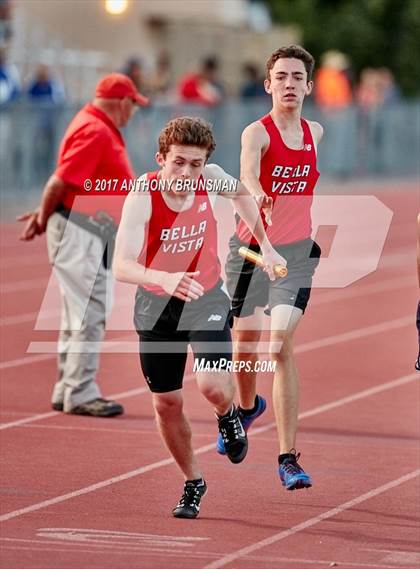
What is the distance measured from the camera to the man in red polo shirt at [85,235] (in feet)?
36.9

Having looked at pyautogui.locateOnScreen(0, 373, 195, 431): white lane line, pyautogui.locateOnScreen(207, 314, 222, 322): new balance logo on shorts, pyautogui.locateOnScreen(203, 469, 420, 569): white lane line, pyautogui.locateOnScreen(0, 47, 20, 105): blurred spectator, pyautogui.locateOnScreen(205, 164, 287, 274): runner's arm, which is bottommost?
pyautogui.locateOnScreen(203, 469, 420, 569): white lane line

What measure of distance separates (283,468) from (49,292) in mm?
9081

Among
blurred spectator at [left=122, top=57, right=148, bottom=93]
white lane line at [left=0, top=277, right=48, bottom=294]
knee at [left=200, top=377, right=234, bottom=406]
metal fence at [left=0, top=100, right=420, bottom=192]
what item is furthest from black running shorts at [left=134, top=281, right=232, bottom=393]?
blurred spectator at [left=122, top=57, right=148, bottom=93]

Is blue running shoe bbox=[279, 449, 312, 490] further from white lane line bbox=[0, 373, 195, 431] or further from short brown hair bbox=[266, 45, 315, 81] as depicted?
white lane line bbox=[0, 373, 195, 431]

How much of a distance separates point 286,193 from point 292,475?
62.1 inches

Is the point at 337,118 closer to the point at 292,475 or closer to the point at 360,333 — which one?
the point at 360,333

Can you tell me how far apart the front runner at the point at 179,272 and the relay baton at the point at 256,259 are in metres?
0.32

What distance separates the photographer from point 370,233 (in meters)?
25.2

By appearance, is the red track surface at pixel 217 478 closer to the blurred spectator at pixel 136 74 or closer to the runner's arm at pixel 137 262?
the runner's arm at pixel 137 262

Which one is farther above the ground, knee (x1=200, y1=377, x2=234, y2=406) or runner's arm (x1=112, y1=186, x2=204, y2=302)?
runner's arm (x1=112, y1=186, x2=204, y2=302)

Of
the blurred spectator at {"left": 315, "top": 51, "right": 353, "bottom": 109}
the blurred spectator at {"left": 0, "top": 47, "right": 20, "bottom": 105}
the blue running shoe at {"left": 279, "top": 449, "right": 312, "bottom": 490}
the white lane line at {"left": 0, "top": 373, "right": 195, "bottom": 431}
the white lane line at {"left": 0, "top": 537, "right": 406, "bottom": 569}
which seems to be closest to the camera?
the white lane line at {"left": 0, "top": 537, "right": 406, "bottom": 569}

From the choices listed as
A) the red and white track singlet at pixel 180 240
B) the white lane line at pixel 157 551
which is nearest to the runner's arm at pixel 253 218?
the red and white track singlet at pixel 180 240

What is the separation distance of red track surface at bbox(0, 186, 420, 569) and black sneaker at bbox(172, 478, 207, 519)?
6 cm

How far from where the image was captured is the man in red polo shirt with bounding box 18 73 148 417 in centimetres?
1124
